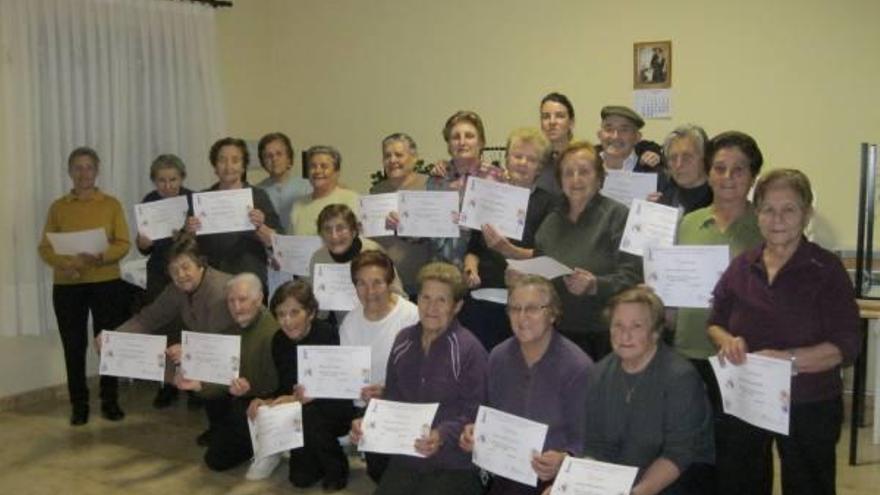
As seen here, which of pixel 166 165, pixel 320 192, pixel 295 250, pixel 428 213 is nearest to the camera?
pixel 428 213

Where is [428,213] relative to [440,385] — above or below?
above

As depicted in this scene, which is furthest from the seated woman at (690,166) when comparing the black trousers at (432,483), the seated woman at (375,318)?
the black trousers at (432,483)

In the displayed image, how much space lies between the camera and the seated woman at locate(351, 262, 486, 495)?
11.2 feet

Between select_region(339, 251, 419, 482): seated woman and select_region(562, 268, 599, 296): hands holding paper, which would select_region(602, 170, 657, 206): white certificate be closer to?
select_region(562, 268, 599, 296): hands holding paper

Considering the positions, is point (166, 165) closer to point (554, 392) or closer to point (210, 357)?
point (210, 357)

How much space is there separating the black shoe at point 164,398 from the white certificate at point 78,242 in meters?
1.09

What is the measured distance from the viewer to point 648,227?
11.2 ft

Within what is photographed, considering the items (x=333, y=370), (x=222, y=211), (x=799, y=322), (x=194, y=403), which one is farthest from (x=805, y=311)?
(x=194, y=403)

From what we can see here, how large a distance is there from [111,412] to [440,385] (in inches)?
108


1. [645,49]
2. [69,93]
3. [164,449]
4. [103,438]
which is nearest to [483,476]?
[164,449]

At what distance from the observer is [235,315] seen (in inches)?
171

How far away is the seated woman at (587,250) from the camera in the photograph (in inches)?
137

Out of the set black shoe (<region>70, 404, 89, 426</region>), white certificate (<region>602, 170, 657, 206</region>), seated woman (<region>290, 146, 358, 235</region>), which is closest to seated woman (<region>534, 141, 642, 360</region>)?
white certificate (<region>602, 170, 657, 206</region>)

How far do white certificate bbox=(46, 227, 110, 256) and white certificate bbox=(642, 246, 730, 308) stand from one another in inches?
126
